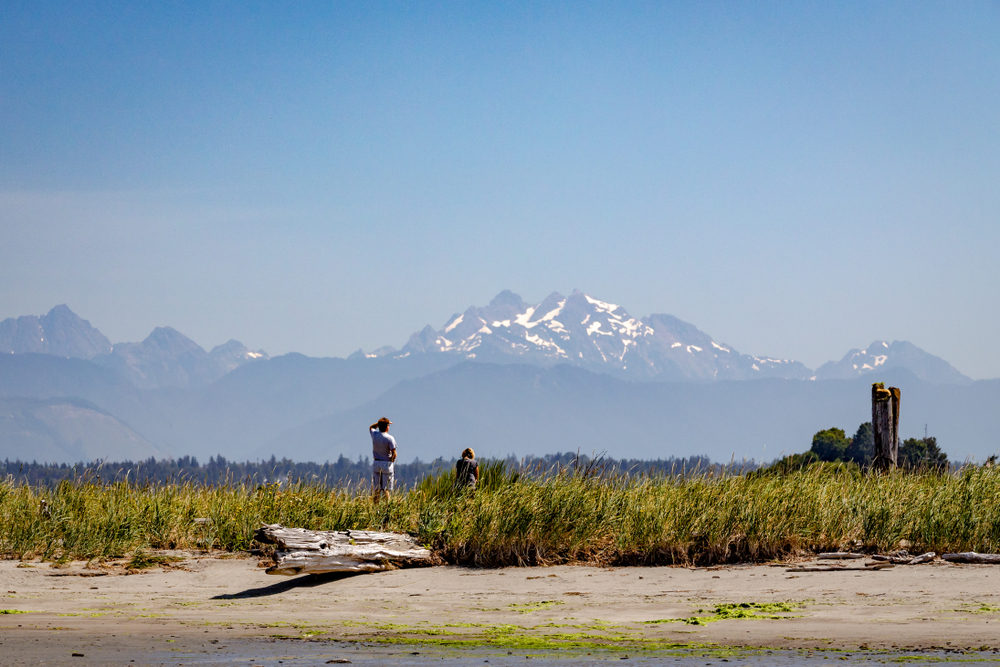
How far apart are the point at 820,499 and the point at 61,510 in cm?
Answer: 1232

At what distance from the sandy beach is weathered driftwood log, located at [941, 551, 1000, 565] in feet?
0.96

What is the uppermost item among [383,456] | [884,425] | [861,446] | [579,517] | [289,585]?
[884,425]

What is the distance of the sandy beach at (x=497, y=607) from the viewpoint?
9.27 m

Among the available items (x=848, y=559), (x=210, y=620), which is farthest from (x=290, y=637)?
(x=848, y=559)

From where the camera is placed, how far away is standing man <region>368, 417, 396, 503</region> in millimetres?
19281

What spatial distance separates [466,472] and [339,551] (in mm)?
3804

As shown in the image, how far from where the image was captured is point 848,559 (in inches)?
532

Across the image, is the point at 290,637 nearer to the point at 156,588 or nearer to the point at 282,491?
the point at 156,588

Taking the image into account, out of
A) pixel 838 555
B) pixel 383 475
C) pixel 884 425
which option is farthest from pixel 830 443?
pixel 838 555

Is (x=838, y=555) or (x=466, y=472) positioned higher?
(x=466, y=472)

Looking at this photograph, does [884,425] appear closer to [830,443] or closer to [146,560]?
[146,560]

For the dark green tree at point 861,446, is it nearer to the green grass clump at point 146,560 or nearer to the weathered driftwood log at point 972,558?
the weathered driftwood log at point 972,558

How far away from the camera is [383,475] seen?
19328mm

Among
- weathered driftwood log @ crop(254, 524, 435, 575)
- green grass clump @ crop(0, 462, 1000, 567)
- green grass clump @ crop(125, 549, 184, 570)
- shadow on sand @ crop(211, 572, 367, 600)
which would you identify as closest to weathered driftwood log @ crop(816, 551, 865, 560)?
→ green grass clump @ crop(0, 462, 1000, 567)
